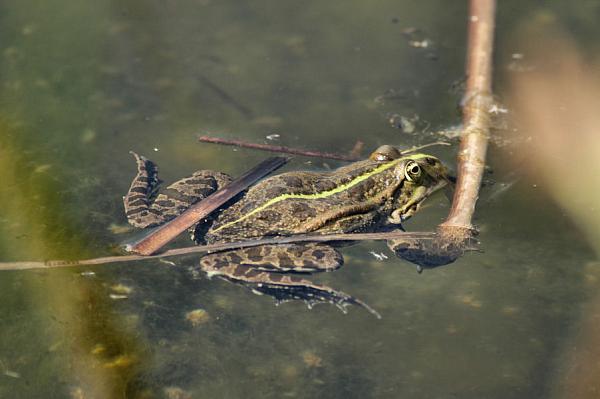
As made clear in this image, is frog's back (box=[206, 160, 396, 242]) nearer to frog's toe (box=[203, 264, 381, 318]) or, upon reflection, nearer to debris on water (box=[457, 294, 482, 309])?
frog's toe (box=[203, 264, 381, 318])

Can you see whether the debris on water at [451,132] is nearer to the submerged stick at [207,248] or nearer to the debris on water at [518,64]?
the debris on water at [518,64]

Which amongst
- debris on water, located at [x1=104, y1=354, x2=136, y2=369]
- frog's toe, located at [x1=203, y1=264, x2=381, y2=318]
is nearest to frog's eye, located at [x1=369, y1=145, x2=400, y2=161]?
frog's toe, located at [x1=203, y1=264, x2=381, y2=318]

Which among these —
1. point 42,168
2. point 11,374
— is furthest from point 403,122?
point 11,374

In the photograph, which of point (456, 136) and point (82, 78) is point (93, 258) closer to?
point (82, 78)

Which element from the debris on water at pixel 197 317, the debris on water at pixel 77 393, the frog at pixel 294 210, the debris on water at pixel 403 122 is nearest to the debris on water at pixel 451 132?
the debris on water at pixel 403 122

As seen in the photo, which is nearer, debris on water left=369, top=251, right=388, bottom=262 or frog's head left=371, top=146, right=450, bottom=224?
debris on water left=369, top=251, right=388, bottom=262

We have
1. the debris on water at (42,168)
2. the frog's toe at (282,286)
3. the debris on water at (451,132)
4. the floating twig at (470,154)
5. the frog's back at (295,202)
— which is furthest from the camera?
the debris on water at (451,132)

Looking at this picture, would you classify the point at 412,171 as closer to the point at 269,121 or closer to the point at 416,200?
the point at 416,200
